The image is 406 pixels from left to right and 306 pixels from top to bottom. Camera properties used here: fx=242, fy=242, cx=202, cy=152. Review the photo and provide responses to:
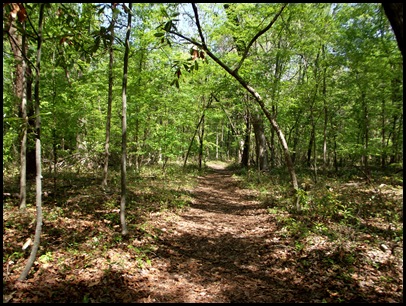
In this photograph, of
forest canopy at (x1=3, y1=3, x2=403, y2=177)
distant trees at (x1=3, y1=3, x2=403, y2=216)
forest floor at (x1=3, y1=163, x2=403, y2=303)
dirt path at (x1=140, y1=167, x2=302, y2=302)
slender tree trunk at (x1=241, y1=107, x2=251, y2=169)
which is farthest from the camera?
slender tree trunk at (x1=241, y1=107, x2=251, y2=169)

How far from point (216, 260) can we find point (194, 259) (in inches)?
19.1

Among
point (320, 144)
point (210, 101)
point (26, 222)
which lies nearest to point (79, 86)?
point (26, 222)

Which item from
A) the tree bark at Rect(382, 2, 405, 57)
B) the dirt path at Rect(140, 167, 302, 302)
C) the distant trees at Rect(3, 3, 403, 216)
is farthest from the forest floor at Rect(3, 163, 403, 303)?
the tree bark at Rect(382, 2, 405, 57)

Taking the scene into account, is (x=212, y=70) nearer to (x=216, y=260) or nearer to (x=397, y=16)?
(x=216, y=260)

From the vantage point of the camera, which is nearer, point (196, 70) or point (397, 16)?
point (397, 16)

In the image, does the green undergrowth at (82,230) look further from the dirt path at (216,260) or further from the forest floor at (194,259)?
the dirt path at (216,260)

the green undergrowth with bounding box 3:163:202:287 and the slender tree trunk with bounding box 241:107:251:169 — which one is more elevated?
the slender tree trunk with bounding box 241:107:251:169

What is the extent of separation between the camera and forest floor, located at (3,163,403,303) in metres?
3.90

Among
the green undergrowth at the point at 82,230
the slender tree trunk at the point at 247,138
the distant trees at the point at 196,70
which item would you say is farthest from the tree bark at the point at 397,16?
the slender tree trunk at the point at 247,138

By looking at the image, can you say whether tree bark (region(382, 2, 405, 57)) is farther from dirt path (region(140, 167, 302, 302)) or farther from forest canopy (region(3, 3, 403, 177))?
dirt path (region(140, 167, 302, 302))

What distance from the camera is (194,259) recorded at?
17.5 feet

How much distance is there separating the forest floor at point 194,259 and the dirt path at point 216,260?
2 cm

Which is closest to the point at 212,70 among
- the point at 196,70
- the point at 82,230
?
the point at 196,70

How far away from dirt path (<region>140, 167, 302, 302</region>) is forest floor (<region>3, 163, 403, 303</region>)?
0.06ft
